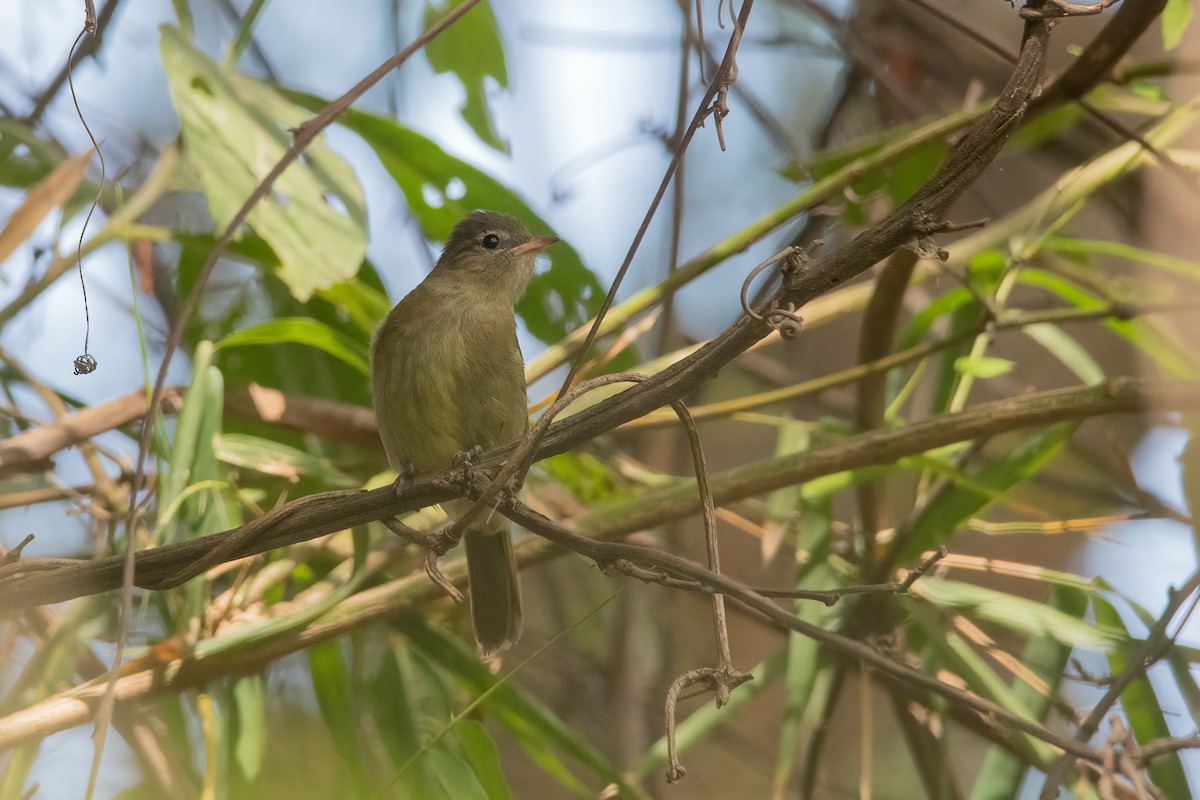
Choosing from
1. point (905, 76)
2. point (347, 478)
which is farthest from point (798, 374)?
point (347, 478)

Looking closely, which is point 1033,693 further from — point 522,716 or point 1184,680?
point 522,716

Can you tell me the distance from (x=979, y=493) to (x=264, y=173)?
2.00 m

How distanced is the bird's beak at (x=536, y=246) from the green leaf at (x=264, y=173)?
2.03ft

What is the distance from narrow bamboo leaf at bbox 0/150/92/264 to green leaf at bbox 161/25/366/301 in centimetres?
30

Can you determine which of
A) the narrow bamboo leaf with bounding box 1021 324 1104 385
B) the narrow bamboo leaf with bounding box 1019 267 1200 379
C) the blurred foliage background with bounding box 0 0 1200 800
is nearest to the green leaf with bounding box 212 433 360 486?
the blurred foliage background with bounding box 0 0 1200 800

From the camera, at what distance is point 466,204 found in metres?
3.80

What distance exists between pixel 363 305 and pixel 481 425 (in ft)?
2.07

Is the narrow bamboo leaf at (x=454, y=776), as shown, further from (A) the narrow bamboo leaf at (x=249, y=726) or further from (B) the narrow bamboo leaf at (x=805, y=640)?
(B) the narrow bamboo leaf at (x=805, y=640)

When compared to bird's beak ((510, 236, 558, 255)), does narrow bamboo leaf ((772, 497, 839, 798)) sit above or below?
below

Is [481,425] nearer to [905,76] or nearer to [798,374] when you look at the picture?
[798,374]

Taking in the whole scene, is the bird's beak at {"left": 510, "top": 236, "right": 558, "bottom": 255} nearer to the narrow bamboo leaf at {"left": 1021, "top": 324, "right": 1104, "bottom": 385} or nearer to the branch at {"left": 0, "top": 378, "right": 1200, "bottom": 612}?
the branch at {"left": 0, "top": 378, "right": 1200, "bottom": 612}

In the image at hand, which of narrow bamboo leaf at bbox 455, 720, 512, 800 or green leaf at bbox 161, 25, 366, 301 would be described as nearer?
narrow bamboo leaf at bbox 455, 720, 512, 800

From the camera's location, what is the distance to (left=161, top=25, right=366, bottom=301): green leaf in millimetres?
2893

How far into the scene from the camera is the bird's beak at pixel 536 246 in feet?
12.1
